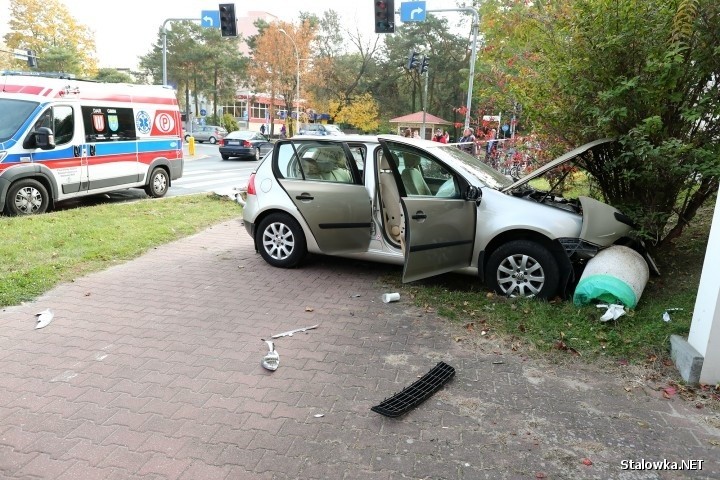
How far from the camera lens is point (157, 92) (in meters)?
12.3

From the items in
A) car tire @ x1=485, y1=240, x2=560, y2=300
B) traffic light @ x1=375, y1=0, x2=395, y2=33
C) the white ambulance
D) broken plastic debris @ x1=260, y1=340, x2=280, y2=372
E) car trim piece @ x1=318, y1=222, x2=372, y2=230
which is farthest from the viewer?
traffic light @ x1=375, y1=0, x2=395, y2=33

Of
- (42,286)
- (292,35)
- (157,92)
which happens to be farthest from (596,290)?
(292,35)

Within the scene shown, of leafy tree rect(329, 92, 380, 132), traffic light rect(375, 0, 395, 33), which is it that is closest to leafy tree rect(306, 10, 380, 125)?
leafy tree rect(329, 92, 380, 132)

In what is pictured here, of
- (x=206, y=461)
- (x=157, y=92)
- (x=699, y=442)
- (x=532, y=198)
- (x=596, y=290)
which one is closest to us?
(x=206, y=461)

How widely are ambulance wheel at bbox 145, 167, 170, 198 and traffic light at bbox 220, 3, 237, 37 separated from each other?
8890 millimetres

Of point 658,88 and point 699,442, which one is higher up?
point 658,88

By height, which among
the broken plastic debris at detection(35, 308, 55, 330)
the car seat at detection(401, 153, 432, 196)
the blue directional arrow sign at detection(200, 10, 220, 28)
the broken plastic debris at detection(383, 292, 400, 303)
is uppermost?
the blue directional arrow sign at detection(200, 10, 220, 28)

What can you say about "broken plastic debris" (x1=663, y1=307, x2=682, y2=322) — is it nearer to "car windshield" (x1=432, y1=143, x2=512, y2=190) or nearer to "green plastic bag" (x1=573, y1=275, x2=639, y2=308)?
"green plastic bag" (x1=573, y1=275, x2=639, y2=308)

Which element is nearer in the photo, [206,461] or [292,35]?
[206,461]

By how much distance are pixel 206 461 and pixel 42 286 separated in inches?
152

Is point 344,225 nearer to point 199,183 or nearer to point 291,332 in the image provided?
point 291,332

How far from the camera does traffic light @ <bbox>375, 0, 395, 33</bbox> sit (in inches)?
656

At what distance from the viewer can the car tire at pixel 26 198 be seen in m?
9.25

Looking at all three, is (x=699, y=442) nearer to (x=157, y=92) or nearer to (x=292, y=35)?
(x=157, y=92)
